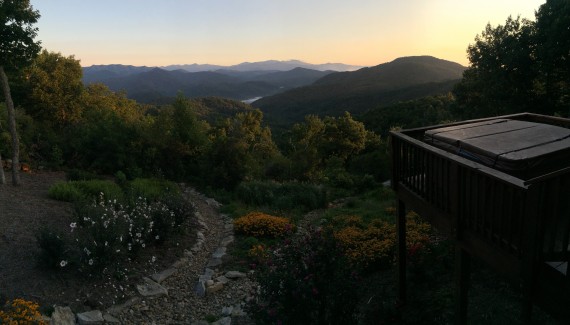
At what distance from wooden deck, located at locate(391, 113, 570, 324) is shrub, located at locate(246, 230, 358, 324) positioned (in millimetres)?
1213

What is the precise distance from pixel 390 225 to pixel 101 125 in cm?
1089

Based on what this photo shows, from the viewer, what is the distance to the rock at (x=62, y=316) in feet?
16.5

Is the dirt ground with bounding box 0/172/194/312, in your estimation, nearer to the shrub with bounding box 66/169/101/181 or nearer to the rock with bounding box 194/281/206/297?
the rock with bounding box 194/281/206/297

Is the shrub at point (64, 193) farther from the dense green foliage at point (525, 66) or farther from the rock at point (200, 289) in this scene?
the dense green foliage at point (525, 66)

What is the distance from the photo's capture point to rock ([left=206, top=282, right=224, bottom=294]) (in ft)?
22.0

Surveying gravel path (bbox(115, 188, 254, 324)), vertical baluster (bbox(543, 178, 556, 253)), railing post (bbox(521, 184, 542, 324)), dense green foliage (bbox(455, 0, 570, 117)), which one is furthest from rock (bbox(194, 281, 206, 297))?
dense green foliage (bbox(455, 0, 570, 117))

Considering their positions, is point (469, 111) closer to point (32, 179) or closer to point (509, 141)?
point (509, 141)

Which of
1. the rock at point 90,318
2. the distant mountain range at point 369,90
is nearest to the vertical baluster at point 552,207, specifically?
the rock at point 90,318

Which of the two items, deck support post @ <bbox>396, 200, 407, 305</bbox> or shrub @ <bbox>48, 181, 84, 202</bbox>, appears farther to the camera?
shrub @ <bbox>48, 181, 84, 202</bbox>

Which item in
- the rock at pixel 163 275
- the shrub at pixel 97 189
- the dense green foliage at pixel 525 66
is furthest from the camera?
the dense green foliage at pixel 525 66

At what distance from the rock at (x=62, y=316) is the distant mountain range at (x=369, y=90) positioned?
6151 centimetres

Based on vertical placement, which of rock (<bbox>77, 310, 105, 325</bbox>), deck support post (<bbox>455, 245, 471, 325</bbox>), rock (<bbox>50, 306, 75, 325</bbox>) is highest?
deck support post (<bbox>455, 245, 471, 325</bbox>)

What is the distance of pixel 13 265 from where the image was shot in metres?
6.27

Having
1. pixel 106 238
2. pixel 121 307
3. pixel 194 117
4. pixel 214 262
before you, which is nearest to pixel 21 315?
pixel 121 307
